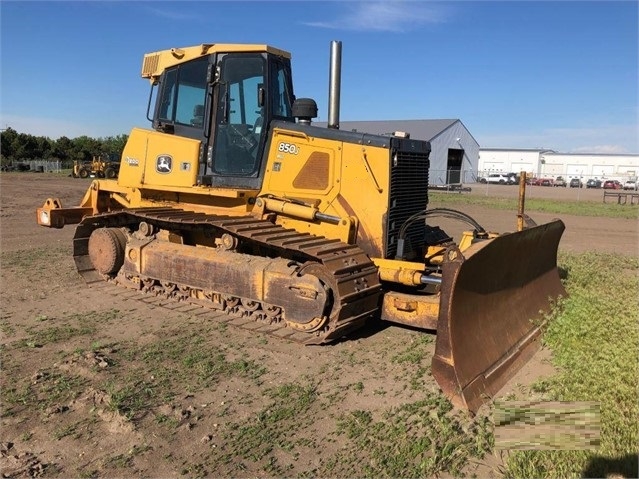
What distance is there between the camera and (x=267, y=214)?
273 inches

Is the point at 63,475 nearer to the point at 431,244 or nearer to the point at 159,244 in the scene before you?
the point at 159,244

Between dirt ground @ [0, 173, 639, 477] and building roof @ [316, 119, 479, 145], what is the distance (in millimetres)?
45642

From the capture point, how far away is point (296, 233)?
258 inches

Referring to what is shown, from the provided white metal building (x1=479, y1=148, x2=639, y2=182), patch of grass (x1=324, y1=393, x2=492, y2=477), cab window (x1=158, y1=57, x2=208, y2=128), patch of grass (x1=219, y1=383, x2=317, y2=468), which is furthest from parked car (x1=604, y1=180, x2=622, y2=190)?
patch of grass (x1=219, y1=383, x2=317, y2=468)

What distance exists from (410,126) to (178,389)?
52809 mm

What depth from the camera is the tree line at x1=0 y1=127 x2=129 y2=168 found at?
59500 mm

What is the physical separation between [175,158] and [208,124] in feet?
2.25

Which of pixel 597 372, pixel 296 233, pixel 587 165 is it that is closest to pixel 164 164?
pixel 296 233

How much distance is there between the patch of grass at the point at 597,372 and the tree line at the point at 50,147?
185ft

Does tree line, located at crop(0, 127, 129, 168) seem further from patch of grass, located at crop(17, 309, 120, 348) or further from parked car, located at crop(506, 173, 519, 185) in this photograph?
patch of grass, located at crop(17, 309, 120, 348)

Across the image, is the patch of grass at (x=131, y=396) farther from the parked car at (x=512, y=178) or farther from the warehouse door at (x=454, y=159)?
the parked car at (x=512, y=178)

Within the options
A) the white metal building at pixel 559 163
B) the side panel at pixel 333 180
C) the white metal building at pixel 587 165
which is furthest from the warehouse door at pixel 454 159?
the side panel at pixel 333 180

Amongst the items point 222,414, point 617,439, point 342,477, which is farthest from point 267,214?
point 617,439

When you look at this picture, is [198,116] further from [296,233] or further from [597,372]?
[597,372]
